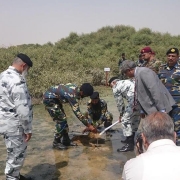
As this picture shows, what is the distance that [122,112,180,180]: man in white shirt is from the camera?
1.53 m

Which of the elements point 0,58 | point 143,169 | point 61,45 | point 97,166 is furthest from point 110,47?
point 143,169

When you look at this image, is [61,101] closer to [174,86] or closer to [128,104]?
[128,104]

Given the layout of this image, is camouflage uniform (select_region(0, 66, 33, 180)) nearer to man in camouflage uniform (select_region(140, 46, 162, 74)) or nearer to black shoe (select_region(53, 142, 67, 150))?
black shoe (select_region(53, 142, 67, 150))

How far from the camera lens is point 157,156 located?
1589 millimetres

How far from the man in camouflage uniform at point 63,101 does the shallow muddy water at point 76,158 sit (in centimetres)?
26

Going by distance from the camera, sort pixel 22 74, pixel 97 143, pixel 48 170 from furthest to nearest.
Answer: pixel 97 143
pixel 48 170
pixel 22 74

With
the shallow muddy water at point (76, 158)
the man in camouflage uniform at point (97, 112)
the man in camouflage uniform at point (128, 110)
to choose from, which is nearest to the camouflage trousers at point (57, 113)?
the shallow muddy water at point (76, 158)

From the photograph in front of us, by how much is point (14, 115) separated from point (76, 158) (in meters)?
1.85

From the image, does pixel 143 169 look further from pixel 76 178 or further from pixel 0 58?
pixel 0 58

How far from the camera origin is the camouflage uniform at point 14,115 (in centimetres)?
334

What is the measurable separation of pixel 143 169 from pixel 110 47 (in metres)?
27.6

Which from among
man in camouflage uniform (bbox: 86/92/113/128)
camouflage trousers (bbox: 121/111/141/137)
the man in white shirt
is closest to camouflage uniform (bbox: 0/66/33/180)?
the man in white shirt

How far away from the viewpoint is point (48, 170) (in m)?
4.40

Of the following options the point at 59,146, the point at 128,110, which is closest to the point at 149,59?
the point at 128,110
